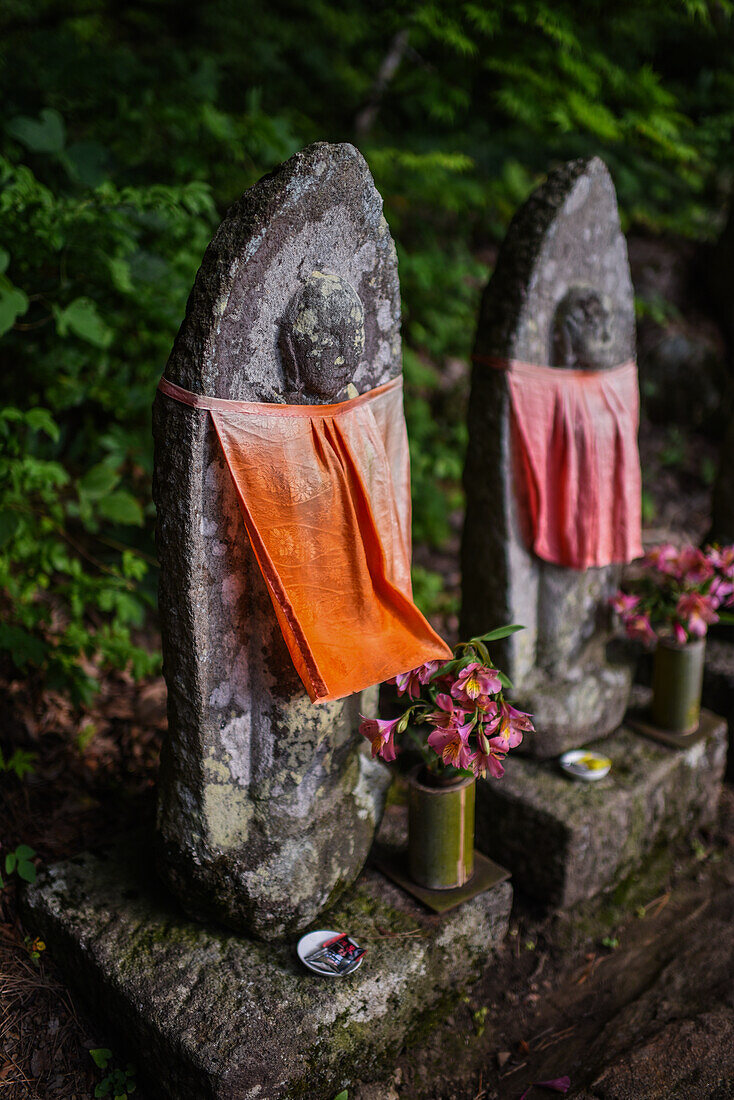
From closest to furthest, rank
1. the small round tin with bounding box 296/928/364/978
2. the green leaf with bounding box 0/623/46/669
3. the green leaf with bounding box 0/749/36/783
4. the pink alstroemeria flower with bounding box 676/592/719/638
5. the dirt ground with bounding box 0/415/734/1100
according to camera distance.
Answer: the small round tin with bounding box 296/928/364/978 → the dirt ground with bounding box 0/415/734/1100 → the green leaf with bounding box 0/623/46/669 → the green leaf with bounding box 0/749/36/783 → the pink alstroemeria flower with bounding box 676/592/719/638

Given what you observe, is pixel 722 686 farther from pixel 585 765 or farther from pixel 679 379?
pixel 679 379

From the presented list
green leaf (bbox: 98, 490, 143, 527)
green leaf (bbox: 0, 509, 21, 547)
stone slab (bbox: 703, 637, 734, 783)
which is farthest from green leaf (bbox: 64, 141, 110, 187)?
stone slab (bbox: 703, 637, 734, 783)

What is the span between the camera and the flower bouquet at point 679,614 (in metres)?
2.59

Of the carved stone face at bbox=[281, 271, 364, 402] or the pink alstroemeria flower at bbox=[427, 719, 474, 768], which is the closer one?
the carved stone face at bbox=[281, 271, 364, 402]

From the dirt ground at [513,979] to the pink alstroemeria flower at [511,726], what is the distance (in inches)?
31.3

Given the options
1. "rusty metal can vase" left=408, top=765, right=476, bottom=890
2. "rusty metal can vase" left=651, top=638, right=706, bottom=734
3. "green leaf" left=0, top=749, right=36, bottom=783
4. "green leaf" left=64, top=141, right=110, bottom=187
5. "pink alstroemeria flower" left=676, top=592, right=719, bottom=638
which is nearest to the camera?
"rusty metal can vase" left=408, top=765, right=476, bottom=890

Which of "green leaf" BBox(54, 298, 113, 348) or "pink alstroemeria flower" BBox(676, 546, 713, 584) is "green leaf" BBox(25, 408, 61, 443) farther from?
"pink alstroemeria flower" BBox(676, 546, 713, 584)

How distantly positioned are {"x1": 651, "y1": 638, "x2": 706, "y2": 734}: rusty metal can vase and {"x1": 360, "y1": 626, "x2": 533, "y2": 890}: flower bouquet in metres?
0.98

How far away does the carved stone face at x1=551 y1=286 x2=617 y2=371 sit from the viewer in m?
2.26

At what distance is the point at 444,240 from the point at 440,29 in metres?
2.22

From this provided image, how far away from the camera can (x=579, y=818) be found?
224cm

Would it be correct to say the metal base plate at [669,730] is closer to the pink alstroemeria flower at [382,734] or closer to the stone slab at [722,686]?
the stone slab at [722,686]

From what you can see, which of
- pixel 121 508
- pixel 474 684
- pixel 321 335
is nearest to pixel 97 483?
pixel 121 508

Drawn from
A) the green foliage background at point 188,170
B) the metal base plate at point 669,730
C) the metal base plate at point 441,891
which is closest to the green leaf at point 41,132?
the green foliage background at point 188,170
